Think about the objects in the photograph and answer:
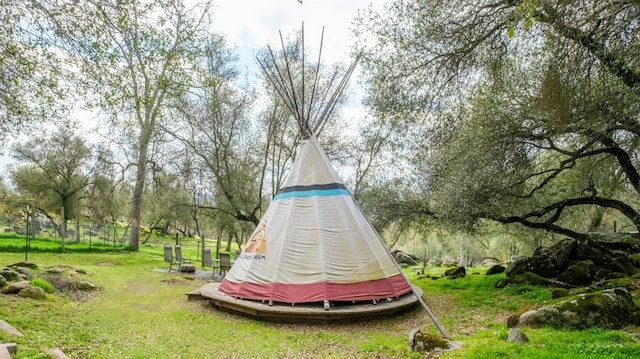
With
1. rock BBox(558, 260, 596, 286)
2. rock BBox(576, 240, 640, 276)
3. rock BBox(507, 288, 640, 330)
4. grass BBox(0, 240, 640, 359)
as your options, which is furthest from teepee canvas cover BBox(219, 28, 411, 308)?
rock BBox(576, 240, 640, 276)

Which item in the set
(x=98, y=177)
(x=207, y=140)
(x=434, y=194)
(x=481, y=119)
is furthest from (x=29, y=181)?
(x=481, y=119)

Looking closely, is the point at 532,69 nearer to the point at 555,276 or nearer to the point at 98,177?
the point at 555,276

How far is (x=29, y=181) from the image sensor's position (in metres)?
24.9

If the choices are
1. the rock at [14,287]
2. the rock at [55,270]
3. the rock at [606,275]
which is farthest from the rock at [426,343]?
the rock at [55,270]

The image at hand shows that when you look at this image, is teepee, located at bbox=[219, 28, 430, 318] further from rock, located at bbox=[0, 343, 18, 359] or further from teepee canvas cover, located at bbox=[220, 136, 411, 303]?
rock, located at bbox=[0, 343, 18, 359]

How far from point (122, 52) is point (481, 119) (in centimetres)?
818

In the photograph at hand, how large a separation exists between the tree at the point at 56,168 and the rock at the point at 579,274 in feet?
78.6

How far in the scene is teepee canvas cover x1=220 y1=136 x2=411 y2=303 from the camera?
8812mm

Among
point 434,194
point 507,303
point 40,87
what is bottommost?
point 507,303

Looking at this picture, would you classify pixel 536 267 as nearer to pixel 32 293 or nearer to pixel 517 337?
pixel 517 337

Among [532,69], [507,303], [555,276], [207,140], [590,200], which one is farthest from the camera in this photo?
[207,140]

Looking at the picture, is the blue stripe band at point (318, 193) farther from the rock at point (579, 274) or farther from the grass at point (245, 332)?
the rock at point (579, 274)

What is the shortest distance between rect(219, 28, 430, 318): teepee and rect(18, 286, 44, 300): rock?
4.16m

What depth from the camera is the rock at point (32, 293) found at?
8453 millimetres
